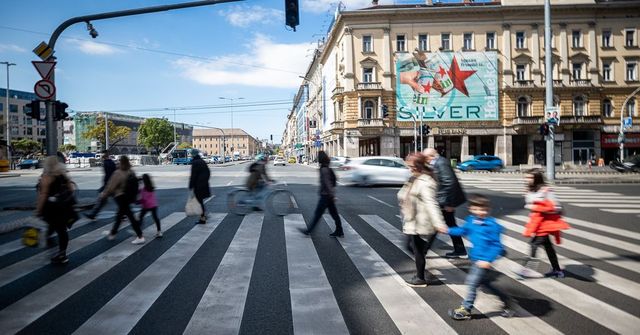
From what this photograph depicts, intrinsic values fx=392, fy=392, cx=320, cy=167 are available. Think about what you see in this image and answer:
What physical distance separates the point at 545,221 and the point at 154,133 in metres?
113

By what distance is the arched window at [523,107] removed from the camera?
139 ft

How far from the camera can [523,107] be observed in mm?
42688

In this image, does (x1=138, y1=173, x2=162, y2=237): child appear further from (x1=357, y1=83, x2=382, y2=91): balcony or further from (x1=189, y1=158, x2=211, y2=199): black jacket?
(x1=357, y1=83, x2=382, y2=91): balcony

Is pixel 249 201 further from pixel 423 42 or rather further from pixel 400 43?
pixel 423 42

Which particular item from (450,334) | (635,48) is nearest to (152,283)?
(450,334)

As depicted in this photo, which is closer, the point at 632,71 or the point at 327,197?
the point at 327,197

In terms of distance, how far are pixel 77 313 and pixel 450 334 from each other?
3.67 meters

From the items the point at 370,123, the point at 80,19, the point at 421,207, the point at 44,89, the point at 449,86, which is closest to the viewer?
the point at 421,207

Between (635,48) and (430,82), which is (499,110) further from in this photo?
(635,48)

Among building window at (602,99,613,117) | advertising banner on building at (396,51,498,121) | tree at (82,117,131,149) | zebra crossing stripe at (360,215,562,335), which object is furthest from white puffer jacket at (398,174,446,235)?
tree at (82,117,131,149)

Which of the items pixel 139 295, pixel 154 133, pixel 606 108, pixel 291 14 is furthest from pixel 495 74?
pixel 154 133

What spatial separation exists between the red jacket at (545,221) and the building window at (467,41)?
41415 millimetres

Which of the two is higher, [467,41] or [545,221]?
[467,41]

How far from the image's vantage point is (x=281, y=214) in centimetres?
1023
